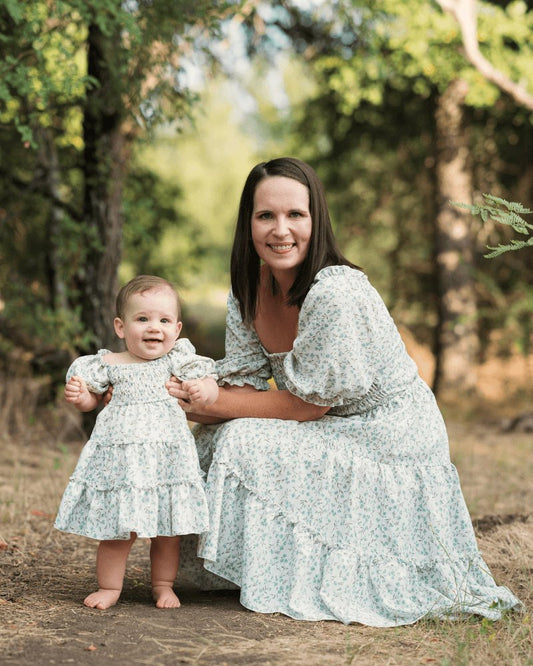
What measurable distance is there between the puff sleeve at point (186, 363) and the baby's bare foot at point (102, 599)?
75 centimetres

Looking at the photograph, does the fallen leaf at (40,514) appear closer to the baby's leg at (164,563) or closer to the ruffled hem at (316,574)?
the baby's leg at (164,563)

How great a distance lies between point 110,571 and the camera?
3.00 meters

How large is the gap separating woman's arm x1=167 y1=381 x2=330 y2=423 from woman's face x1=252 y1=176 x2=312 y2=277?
1.56ft

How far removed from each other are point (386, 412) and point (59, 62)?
8.48 ft

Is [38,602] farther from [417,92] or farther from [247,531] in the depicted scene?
[417,92]

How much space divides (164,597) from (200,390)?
27.7 inches

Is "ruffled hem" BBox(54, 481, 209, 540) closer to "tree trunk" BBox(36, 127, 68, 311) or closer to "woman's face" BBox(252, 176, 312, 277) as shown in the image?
"woman's face" BBox(252, 176, 312, 277)

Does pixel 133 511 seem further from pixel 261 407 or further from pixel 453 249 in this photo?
pixel 453 249

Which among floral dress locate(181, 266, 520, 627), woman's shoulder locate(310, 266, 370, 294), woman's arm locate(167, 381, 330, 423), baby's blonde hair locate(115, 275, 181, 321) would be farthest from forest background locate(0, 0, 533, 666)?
baby's blonde hair locate(115, 275, 181, 321)

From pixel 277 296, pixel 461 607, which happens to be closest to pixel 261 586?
pixel 461 607

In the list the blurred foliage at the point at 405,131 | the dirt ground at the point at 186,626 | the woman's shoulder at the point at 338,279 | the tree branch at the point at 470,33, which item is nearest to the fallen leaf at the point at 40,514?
the dirt ground at the point at 186,626

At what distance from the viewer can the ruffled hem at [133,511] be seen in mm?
2832

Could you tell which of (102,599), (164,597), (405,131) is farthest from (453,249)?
(102,599)

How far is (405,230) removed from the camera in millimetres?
11469
